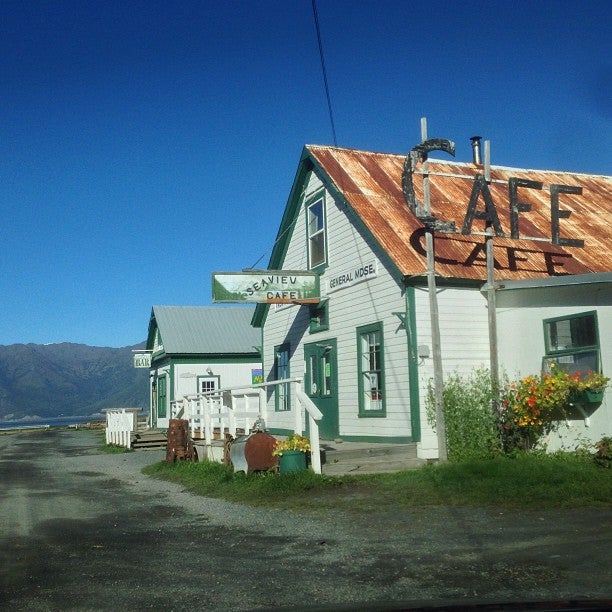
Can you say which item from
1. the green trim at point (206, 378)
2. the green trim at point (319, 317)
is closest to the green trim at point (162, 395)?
the green trim at point (206, 378)

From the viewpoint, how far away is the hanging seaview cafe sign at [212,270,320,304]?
16938mm


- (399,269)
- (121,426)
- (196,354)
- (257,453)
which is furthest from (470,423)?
(196,354)

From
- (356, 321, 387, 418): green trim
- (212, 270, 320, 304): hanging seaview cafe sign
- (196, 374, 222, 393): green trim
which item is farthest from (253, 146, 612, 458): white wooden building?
(196, 374, 222, 393): green trim

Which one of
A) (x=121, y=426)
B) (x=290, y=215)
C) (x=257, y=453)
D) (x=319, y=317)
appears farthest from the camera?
(x=121, y=426)

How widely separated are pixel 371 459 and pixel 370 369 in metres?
3.21

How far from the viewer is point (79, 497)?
13.1 m

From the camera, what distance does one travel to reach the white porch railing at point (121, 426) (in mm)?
27219

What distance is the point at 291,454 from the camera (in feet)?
41.4

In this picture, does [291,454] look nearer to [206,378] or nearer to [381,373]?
[381,373]

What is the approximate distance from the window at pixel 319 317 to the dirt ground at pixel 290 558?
26.6ft

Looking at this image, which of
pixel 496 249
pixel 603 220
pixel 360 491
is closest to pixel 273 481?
pixel 360 491

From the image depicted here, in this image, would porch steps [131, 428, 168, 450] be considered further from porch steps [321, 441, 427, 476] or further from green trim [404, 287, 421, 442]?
green trim [404, 287, 421, 442]

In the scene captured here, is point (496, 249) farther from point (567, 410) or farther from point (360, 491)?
point (360, 491)

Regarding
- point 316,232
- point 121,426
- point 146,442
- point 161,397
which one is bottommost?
point 146,442
